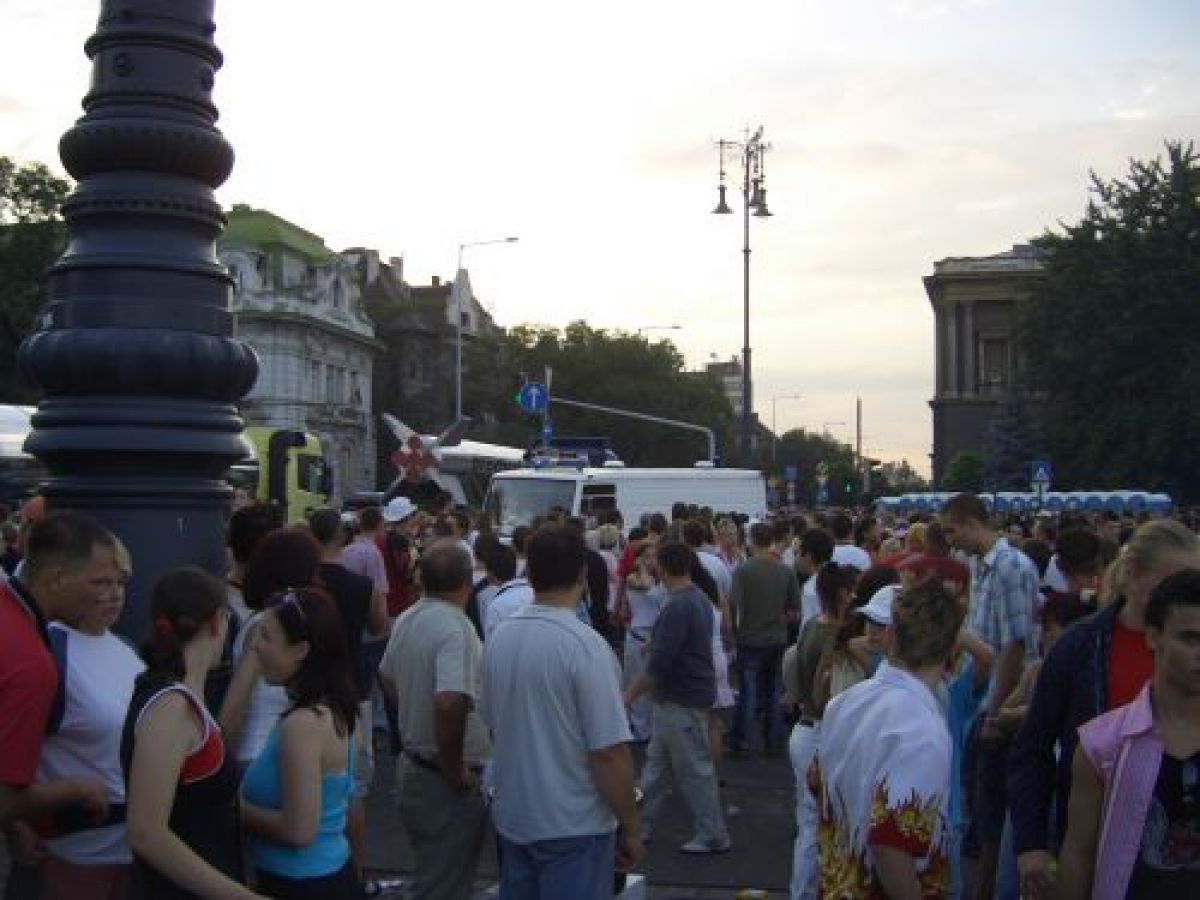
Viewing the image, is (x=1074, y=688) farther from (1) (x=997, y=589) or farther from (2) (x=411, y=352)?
(2) (x=411, y=352)

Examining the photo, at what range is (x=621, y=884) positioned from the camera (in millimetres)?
5484

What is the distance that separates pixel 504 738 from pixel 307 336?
240 ft

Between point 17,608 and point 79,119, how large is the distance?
1.57 meters

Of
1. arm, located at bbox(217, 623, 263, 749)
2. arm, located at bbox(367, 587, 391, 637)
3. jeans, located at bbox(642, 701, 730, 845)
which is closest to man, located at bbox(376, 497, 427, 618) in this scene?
jeans, located at bbox(642, 701, 730, 845)

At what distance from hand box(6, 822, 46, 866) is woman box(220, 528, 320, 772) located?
2.71 ft

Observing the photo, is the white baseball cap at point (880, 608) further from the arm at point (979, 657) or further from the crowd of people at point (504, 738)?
the arm at point (979, 657)

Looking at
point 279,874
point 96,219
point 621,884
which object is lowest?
point 621,884

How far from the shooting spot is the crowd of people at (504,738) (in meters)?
3.49

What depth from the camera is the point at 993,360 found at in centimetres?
9506

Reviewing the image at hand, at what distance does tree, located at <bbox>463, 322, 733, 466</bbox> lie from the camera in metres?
76.2

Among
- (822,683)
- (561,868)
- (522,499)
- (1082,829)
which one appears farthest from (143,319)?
(522,499)

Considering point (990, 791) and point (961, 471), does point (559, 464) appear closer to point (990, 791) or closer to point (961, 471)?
point (990, 791)

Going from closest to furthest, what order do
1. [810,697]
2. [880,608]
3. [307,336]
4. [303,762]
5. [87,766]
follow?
[87,766]
[303,762]
[880,608]
[810,697]
[307,336]

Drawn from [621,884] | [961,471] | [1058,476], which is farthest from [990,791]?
[961,471]
